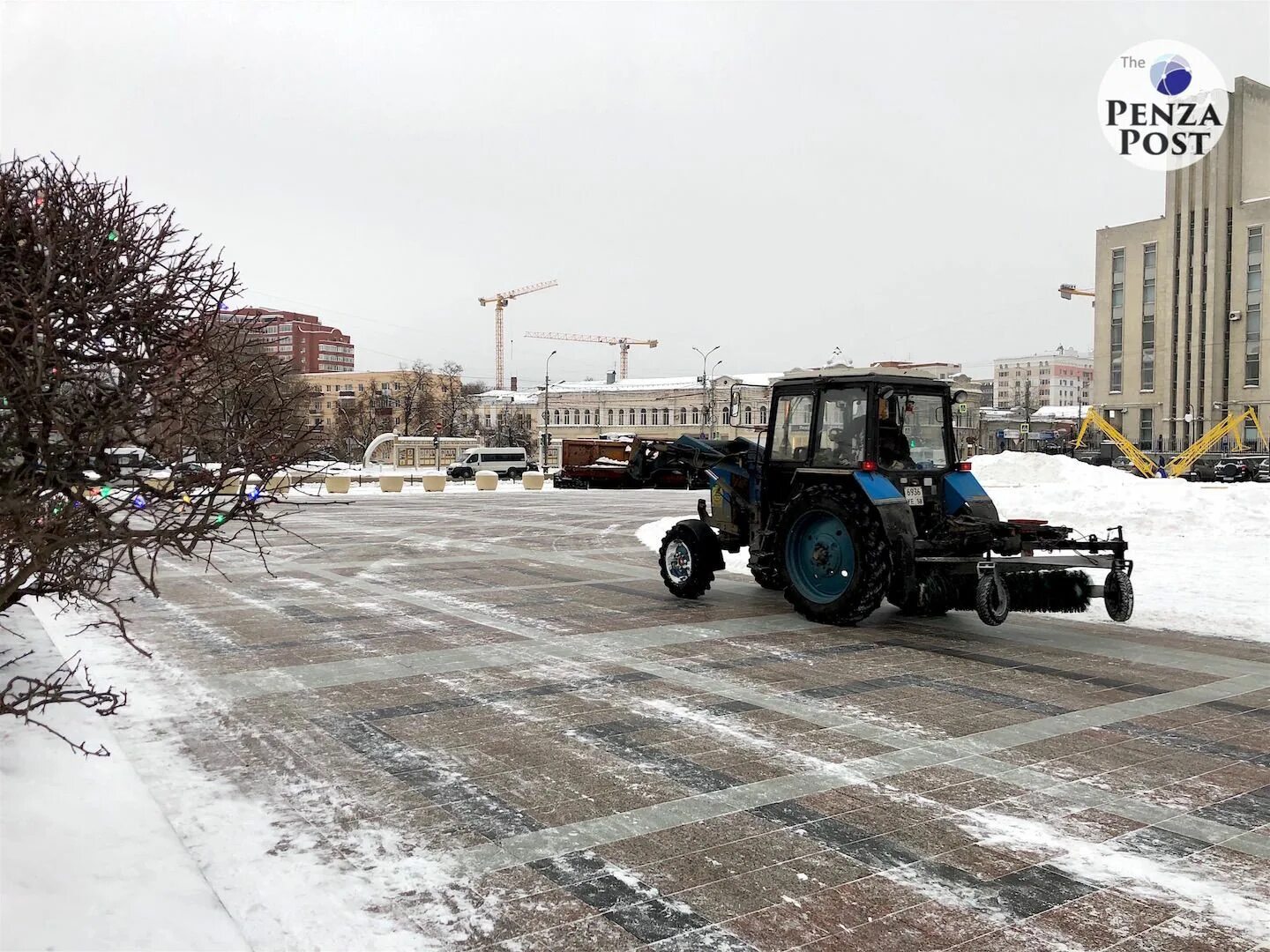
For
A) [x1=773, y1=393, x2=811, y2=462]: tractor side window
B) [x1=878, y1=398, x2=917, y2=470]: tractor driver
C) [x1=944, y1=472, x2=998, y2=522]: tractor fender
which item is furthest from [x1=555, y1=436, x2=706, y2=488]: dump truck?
[x1=878, y1=398, x2=917, y2=470]: tractor driver

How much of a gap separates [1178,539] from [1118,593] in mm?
8210

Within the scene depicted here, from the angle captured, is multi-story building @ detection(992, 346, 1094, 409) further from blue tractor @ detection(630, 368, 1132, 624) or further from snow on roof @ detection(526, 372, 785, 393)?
blue tractor @ detection(630, 368, 1132, 624)

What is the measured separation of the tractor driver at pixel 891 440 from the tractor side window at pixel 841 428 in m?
0.19

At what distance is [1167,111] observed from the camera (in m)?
61.8

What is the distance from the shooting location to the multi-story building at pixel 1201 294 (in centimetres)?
6000

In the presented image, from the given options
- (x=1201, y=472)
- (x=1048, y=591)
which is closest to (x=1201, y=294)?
(x=1201, y=472)

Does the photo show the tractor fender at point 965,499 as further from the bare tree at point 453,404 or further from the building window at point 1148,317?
the bare tree at point 453,404

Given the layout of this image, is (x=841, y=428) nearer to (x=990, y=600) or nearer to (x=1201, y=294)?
(x=990, y=600)

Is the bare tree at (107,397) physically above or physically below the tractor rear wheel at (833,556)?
above

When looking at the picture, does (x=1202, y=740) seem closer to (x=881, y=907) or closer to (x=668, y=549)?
(x=881, y=907)

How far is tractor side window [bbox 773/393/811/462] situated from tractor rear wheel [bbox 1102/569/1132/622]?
3213 mm

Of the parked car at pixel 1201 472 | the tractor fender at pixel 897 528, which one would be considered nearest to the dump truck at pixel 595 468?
the parked car at pixel 1201 472

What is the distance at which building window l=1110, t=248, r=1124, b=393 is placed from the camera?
216ft

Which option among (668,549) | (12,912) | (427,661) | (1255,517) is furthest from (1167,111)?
(12,912)
